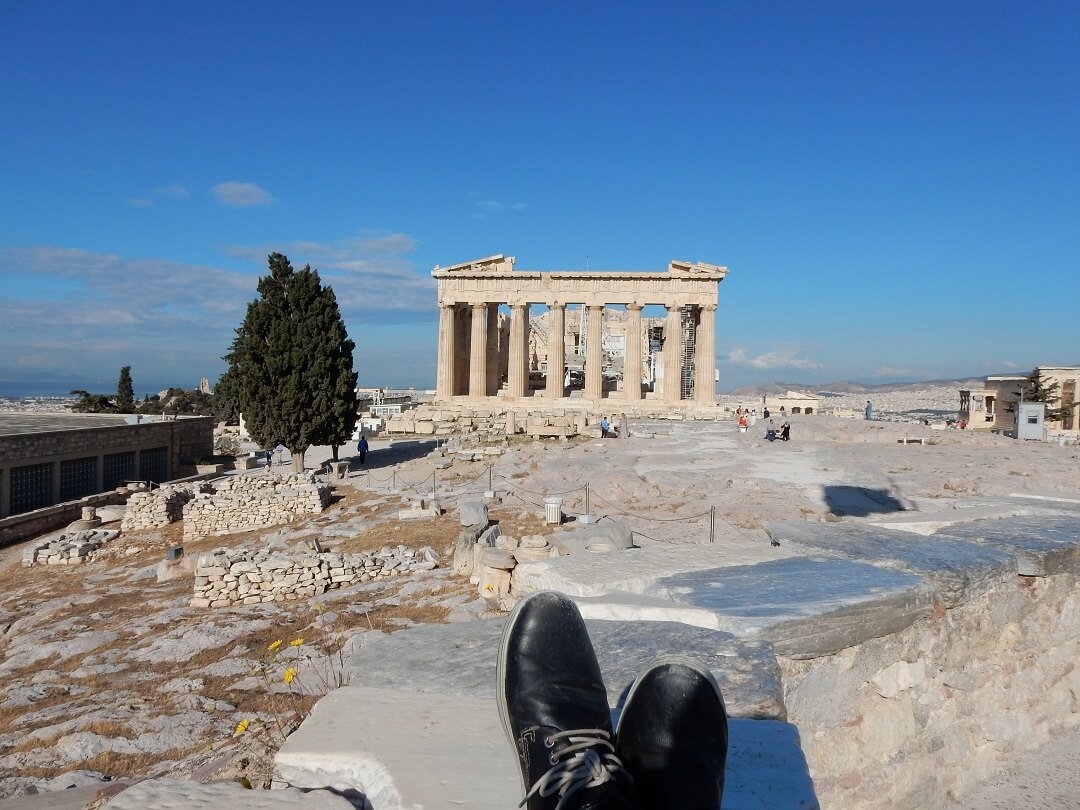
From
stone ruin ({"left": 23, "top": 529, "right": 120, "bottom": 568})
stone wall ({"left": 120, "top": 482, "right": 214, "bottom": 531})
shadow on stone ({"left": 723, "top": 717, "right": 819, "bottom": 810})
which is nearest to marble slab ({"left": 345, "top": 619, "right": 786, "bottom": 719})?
shadow on stone ({"left": 723, "top": 717, "right": 819, "bottom": 810})

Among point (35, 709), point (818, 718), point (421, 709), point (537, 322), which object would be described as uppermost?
point (537, 322)

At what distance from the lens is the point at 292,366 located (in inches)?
938

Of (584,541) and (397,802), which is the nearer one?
(397,802)

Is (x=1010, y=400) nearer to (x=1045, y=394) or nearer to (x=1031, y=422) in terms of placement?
(x=1045, y=394)

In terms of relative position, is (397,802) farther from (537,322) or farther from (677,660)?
(537,322)

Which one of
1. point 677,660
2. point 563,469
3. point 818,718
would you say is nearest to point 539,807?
point 677,660

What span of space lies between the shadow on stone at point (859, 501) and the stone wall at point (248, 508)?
1222 cm

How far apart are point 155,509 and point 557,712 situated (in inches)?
789

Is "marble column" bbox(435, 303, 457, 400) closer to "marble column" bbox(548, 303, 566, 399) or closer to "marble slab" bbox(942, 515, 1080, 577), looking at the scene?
"marble column" bbox(548, 303, 566, 399)

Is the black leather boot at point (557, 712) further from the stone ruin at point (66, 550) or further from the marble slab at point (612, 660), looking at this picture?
the stone ruin at point (66, 550)

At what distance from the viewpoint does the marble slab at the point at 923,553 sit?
342 centimetres

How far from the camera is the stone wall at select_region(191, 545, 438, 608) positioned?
10.6 metres

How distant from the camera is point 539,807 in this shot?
186 cm

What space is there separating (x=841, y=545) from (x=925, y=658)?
0.81 meters
